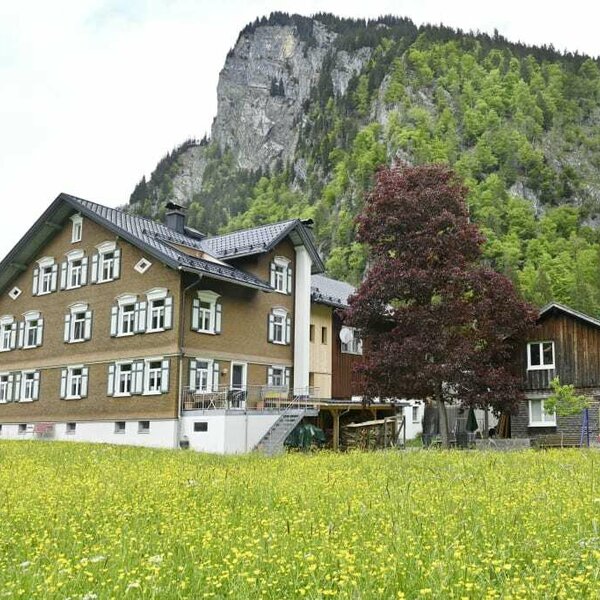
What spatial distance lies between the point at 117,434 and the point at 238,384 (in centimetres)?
615

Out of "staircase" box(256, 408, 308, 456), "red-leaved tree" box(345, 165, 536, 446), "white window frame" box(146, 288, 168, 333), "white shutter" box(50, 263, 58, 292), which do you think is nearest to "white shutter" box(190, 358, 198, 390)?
"white window frame" box(146, 288, 168, 333)

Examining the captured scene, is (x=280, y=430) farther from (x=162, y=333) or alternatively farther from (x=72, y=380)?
(x=72, y=380)

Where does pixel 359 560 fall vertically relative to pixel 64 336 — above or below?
below

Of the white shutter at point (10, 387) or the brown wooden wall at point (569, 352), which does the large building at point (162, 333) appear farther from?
the brown wooden wall at point (569, 352)

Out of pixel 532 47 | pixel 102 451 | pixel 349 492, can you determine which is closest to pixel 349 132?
pixel 532 47

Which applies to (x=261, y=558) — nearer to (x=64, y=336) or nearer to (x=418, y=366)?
(x=418, y=366)

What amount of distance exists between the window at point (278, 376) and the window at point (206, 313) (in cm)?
422

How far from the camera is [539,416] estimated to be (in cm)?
3878

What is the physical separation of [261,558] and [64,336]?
3399 centimetres

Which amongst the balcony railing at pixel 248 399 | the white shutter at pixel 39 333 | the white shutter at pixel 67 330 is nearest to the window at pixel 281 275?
the balcony railing at pixel 248 399

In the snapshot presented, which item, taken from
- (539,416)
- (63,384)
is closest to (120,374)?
(63,384)

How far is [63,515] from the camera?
10.3m

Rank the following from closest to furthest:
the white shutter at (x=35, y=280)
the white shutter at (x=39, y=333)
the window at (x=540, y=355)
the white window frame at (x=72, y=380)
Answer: the white window frame at (x=72, y=380) → the window at (x=540, y=355) → the white shutter at (x=39, y=333) → the white shutter at (x=35, y=280)

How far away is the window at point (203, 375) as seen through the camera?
110 feet
